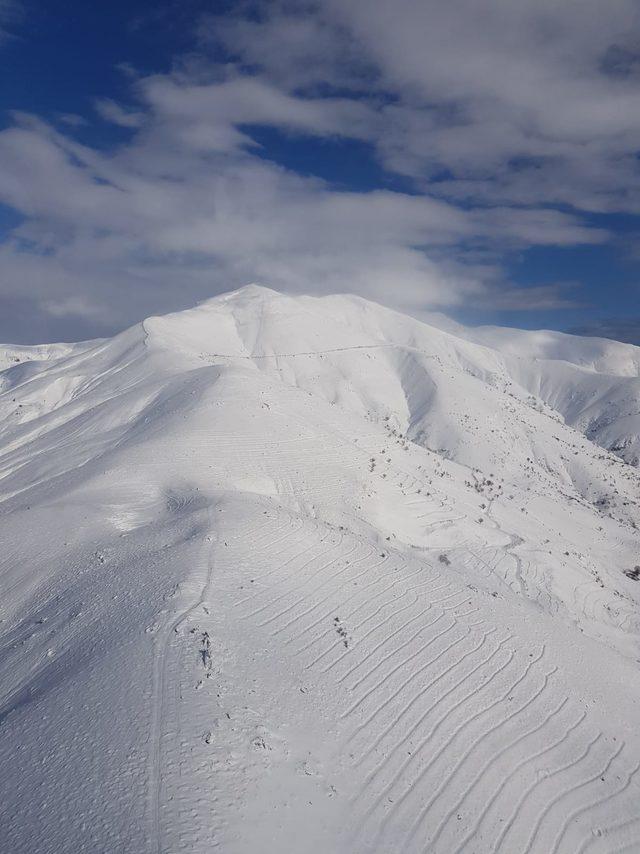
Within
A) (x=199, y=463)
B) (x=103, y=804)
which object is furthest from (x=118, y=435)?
(x=103, y=804)

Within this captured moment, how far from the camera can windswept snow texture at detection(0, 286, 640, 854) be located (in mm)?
6984

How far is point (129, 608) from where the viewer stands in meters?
11.2

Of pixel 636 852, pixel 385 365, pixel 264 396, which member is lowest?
pixel 636 852

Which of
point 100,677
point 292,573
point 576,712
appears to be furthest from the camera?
point 292,573

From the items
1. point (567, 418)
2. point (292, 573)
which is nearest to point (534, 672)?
point (292, 573)

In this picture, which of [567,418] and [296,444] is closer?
[296,444]

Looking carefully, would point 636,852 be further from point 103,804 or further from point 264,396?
point 264,396

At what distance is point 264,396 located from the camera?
30.4 m

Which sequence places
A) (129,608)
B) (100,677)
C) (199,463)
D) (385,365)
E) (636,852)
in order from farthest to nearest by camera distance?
(385,365) < (199,463) < (129,608) < (100,677) < (636,852)

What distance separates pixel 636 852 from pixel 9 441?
50.2 meters

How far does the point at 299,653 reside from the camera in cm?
1027

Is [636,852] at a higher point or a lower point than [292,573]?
lower

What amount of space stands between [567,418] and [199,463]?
364 feet

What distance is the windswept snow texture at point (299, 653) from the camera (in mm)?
6984
